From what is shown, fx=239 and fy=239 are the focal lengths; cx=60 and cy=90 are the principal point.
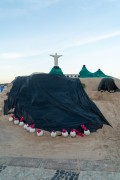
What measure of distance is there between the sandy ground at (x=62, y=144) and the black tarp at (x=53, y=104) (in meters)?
0.49

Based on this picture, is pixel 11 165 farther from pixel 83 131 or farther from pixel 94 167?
pixel 83 131

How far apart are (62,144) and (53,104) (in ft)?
8.23

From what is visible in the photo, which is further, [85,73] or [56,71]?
[85,73]

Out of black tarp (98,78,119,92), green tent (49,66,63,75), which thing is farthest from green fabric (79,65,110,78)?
black tarp (98,78,119,92)

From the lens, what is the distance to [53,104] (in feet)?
31.2

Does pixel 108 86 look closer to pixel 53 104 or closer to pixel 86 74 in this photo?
pixel 86 74

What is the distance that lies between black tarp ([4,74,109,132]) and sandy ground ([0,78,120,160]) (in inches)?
19.3

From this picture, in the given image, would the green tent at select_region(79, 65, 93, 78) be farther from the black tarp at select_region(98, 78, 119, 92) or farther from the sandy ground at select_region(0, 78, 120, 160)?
the sandy ground at select_region(0, 78, 120, 160)

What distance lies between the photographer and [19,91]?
36.0 feet

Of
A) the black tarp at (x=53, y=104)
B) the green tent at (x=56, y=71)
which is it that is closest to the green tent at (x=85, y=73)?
the green tent at (x=56, y=71)

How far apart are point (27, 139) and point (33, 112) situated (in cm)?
147

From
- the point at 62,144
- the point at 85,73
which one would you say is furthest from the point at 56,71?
the point at 62,144

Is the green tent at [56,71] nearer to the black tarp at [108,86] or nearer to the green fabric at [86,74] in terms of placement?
the black tarp at [108,86]

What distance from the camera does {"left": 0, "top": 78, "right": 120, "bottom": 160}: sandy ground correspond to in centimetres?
642
